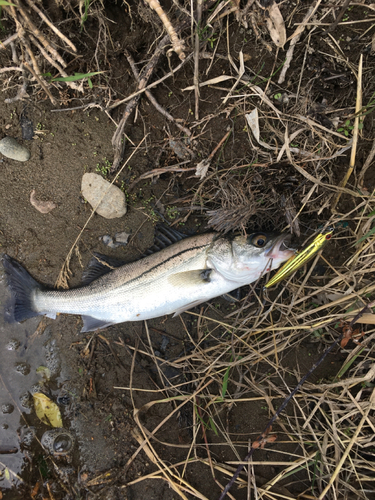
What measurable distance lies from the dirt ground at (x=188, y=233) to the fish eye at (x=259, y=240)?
0.92 ft

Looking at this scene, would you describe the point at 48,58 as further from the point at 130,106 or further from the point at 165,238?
the point at 165,238

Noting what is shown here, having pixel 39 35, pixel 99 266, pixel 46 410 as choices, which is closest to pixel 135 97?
pixel 39 35

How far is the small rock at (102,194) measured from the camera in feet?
10.2

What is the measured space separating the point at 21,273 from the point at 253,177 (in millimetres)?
2819

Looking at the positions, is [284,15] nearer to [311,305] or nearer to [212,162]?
[212,162]

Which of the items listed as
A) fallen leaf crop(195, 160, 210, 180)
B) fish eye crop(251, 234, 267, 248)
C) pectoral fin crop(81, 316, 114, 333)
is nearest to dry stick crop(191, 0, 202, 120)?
fallen leaf crop(195, 160, 210, 180)

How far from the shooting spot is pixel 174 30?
101 inches

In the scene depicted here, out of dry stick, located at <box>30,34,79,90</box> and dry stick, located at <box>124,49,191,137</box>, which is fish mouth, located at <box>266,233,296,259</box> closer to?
dry stick, located at <box>124,49,191,137</box>

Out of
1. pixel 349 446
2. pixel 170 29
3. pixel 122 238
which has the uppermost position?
pixel 170 29

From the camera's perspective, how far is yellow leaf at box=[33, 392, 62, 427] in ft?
10.5

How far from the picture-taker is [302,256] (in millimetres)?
2834

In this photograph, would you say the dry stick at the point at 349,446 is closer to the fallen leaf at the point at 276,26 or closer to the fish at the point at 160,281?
the fish at the point at 160,281

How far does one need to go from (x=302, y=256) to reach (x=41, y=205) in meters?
2.96

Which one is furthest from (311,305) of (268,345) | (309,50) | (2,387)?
(2,387)
